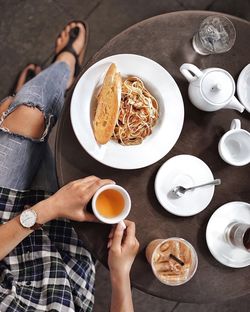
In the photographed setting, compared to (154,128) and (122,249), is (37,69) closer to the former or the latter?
(154,128)

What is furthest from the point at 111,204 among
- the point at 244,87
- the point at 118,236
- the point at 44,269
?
the point at 244,87

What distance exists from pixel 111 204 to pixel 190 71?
1.41ft

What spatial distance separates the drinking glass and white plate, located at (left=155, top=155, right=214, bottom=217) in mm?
324

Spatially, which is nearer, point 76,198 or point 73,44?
point 76,198

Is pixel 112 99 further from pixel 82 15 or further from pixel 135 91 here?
pixel 82 15

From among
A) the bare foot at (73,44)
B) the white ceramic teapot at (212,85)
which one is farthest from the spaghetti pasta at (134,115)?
the bare foot at (73,44)

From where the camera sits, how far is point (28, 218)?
1.21m

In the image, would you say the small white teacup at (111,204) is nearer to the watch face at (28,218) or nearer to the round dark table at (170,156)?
the round dark table at (170,156)

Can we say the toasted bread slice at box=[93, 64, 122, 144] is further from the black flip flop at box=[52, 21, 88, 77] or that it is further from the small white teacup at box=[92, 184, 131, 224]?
the black flip flop at box=[52, 21, 88, 77]

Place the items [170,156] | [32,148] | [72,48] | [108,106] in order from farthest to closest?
[72,48]
[32,148]
[170,156]
[108,106]

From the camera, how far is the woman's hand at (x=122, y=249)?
1.17 metres

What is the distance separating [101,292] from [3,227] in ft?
2.79

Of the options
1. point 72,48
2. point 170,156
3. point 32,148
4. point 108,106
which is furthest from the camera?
point 72,48

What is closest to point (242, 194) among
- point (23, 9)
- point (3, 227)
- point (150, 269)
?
point (150, 269)
